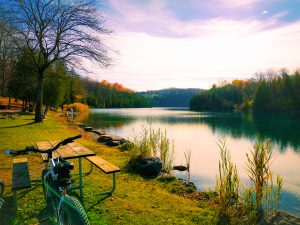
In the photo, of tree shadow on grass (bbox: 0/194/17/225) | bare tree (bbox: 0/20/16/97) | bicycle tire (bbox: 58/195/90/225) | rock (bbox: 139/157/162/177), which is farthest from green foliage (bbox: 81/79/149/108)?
bicycle tire (bbox: 58/195/90/225)

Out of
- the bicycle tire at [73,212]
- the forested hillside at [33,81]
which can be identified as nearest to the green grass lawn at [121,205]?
the bicycle tire at [73,212]

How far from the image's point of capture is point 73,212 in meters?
3.02

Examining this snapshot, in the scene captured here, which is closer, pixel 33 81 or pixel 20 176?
pixel 20 176

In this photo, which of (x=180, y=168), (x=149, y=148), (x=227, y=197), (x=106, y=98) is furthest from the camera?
(x=106, y=98)

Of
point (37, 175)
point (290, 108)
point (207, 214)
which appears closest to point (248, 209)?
point (207, 214)

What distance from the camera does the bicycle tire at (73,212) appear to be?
2.96m

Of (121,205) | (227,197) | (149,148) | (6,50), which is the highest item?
(6,50)

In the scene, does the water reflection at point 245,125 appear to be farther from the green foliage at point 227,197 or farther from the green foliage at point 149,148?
the green foliage at point 227,197

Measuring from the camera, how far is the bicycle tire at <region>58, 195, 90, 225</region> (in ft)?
9.71

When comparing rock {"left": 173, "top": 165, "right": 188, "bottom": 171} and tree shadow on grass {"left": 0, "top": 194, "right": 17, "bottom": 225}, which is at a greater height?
tree shadow on grass {"left": 0, "top": 194, "right": 17, "bottom": 225}

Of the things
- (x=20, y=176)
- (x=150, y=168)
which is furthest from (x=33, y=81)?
(x=20, y=176)

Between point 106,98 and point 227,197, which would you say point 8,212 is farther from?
point 106,98

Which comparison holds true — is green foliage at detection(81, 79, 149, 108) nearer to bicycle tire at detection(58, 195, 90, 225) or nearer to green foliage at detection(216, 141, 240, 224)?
green foliage at detection(216, 141, 240, 224)

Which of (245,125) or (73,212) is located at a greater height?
(73,212)
